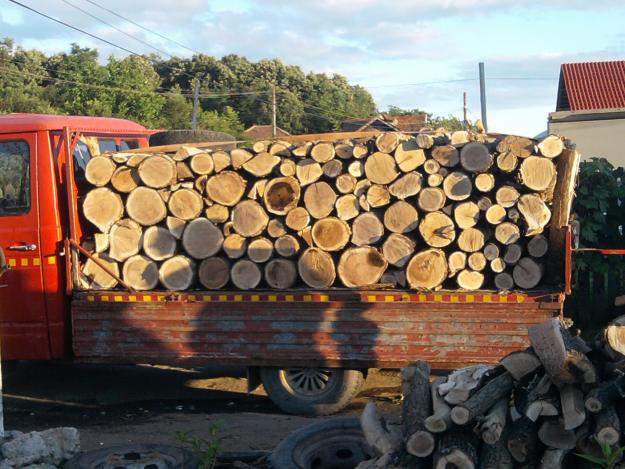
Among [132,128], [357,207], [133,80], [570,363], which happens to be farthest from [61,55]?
[570,363]

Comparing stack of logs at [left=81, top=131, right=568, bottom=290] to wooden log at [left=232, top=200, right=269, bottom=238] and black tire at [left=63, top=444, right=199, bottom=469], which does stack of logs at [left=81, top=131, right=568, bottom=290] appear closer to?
wooden log at [left=232, top=200, right=269, bottom=238]

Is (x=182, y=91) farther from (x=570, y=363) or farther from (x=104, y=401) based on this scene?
(x=570, y=363)

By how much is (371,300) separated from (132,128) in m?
3.40

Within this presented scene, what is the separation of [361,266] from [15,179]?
307 centimetres

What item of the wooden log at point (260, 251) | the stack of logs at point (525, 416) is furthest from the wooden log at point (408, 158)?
the stack of logs at point (525, 416)

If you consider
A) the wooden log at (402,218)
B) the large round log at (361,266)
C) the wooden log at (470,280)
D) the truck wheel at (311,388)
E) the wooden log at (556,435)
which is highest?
the wooden log at (402,218)

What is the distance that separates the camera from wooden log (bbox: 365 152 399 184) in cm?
718

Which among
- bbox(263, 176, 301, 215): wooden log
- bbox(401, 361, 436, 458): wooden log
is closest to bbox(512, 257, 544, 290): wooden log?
bbox(263, 176, 301, 215): wooden log

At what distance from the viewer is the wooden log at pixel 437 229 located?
706cm

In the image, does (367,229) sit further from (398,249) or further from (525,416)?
(525,416)

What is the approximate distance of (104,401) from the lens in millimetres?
8227

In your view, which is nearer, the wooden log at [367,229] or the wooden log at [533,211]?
the wooden log at [533,211]

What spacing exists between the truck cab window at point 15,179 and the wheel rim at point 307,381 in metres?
2.64

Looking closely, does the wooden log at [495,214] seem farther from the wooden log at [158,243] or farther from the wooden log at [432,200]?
the wooden log at [158,243]
